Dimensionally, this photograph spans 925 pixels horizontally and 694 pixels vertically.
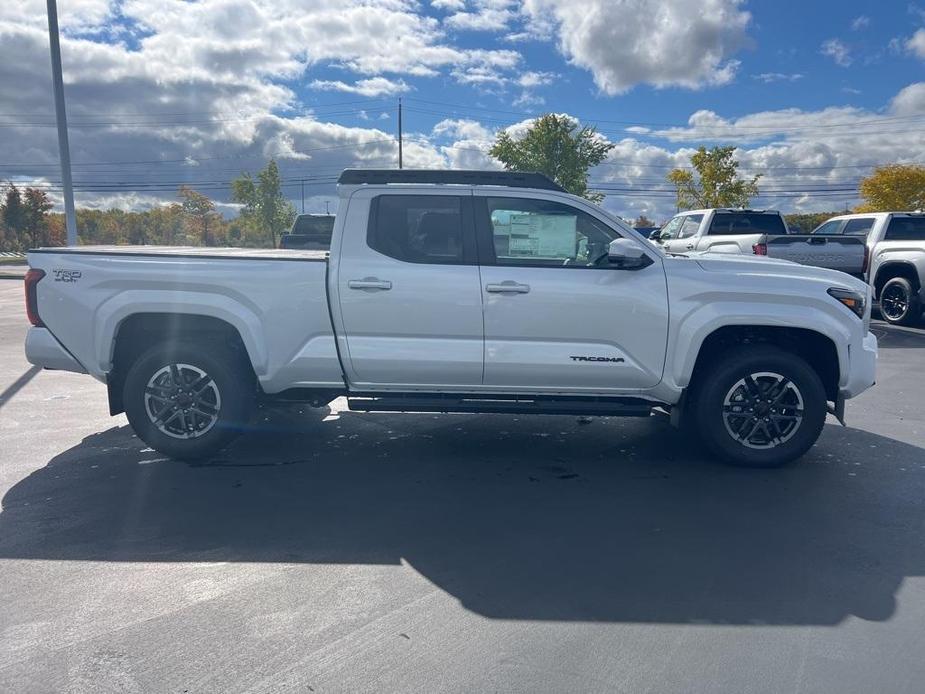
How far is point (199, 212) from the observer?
56219 millimetres

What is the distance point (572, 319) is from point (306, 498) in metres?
2.16

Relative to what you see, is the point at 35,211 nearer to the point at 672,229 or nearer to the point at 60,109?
the point at 60,109

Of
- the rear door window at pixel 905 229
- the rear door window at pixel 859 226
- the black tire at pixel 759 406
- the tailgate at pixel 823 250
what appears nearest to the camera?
the black tire at pixel 759 406

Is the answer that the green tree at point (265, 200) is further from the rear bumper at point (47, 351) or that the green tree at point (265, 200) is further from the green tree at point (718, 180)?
the rear bumper at point (47, 351)

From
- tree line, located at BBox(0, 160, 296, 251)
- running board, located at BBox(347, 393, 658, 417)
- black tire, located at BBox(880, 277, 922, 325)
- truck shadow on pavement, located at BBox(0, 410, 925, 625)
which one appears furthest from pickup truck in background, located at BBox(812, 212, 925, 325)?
tree line, located at BBox(0, 160, 296, 251)

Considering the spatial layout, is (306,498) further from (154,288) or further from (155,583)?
(154,288)

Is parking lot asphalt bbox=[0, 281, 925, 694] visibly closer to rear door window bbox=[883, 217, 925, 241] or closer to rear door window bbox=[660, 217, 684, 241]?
rear door window bbox=[883, 217, 925, 241]

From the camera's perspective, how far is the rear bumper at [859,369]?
16.6 ft

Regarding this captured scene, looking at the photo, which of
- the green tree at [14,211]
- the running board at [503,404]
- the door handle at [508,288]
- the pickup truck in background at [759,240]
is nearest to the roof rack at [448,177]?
the door handle at [508,288]

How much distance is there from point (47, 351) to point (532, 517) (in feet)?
12.1

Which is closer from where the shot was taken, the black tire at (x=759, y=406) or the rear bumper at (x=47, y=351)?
the black tire at (x=759, y=406)

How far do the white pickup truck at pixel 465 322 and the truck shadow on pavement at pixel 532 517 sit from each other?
1.53 ft

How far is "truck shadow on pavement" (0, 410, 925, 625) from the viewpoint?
11.2 ft

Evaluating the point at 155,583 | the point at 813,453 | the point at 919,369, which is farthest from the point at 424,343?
the point at 919,369
